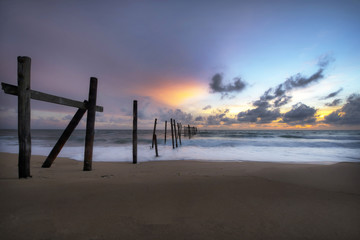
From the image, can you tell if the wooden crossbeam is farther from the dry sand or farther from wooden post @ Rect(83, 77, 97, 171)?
the dry sand

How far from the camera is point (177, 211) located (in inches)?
80.4

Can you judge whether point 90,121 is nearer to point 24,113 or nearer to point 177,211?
point 24,113

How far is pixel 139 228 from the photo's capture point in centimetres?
167

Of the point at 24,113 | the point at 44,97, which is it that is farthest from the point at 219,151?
the point at 24,113

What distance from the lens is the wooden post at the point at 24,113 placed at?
10.7 feet

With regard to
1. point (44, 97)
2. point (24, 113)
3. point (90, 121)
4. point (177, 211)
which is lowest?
point (177, 211)

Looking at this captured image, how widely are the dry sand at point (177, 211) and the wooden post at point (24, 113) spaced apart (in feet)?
1.86

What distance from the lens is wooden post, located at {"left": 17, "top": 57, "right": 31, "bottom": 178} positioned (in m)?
3.26

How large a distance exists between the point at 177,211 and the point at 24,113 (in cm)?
356

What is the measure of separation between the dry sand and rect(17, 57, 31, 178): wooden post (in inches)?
22.3

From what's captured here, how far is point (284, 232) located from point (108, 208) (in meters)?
2.02

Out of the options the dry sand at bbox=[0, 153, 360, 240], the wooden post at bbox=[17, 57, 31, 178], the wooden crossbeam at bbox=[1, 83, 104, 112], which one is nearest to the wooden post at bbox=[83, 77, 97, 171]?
the wooden crossbeam at bbox=[1, 83, 104, 112]

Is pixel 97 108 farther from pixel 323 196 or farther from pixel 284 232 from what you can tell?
pixel 323 196

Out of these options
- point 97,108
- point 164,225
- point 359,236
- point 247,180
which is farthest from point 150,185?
point 97,108
